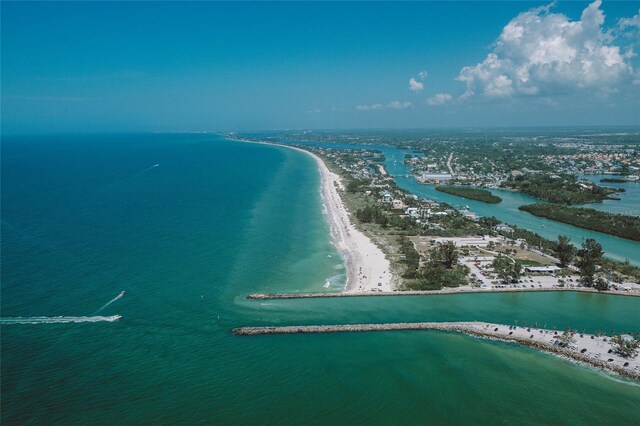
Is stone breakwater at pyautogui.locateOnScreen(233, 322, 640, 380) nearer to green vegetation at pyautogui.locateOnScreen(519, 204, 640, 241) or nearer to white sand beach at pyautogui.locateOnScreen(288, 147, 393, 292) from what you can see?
white sand beach at pyautogui.locateOnScreen(288, 147, 393, 292)

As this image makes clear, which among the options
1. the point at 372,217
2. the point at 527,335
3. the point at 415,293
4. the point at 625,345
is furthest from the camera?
the point at 372,217

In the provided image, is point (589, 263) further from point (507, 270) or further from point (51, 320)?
point (51, 320)

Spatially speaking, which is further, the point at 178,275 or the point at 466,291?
the point at 178,275

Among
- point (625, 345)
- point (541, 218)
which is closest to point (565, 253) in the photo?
point (625, 345)

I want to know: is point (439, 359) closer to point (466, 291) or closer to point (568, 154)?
point (466, 291)

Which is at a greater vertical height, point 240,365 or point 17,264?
point 17,264

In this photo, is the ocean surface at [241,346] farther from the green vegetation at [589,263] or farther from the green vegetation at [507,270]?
the green vegetation at [507,270]

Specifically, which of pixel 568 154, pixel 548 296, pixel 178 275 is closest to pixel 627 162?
pixel 568 154
